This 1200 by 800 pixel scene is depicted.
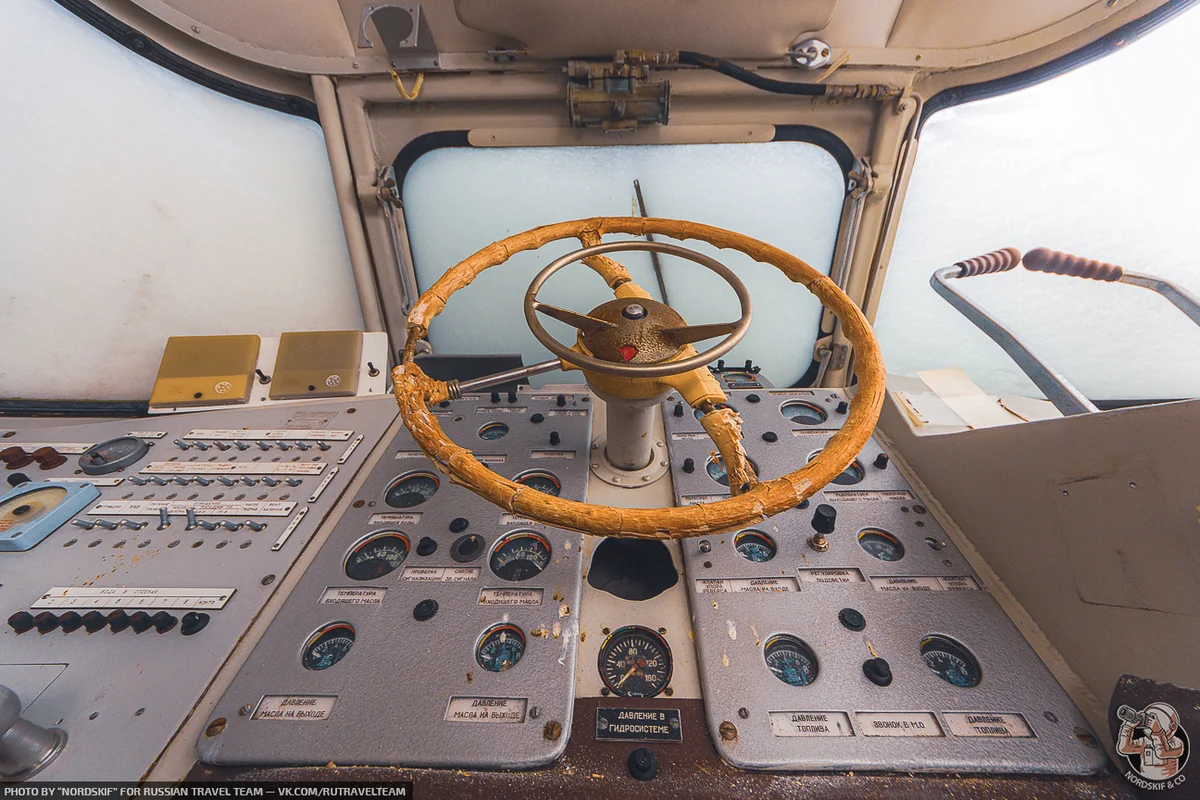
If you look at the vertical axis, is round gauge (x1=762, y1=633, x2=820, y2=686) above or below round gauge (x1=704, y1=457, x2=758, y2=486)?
below

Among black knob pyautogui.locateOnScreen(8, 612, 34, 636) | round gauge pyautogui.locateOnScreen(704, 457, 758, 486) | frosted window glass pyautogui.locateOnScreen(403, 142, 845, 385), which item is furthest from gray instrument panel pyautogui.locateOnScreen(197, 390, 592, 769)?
frosted window glass pyautogui.locateOnScreen(403, 142, 845, 385)

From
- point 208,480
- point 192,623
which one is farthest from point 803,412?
point 208,480

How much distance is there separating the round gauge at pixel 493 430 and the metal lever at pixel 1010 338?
53.7 inches

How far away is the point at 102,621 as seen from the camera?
0.94 meters

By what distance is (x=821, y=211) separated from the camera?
1791mm

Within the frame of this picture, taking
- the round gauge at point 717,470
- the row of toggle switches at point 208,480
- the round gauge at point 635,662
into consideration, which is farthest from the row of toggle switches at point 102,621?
the round gauge at point 717,470

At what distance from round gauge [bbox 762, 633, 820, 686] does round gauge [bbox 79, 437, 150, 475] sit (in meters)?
1.68

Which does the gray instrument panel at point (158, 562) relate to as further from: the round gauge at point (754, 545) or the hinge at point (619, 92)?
the hinge at point (619, 92)

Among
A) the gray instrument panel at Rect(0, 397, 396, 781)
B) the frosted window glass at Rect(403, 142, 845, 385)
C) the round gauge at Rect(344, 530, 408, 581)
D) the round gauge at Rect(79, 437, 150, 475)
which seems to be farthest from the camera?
the frosted window glass at Rect(403, 142, 845, 385)

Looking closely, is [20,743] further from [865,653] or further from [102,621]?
[865,653]

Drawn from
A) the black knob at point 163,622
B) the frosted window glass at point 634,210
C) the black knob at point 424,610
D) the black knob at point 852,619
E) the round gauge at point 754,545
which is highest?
the frosted window glass at point 634,210

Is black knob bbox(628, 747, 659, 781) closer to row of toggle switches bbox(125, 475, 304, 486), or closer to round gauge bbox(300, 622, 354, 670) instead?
round gauge bbox(300, 622, 354, 670)

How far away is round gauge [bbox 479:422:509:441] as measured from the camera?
1.40m

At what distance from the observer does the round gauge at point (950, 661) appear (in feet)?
2.84
